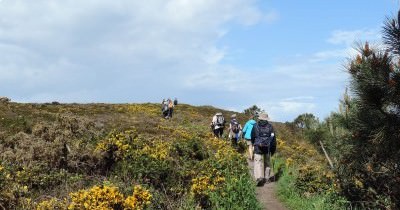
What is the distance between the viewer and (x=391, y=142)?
7418 mm

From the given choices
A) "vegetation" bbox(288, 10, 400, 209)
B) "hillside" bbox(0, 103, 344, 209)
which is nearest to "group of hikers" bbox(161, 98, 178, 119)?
"hillside" bbox(0, 103, 344, 209)

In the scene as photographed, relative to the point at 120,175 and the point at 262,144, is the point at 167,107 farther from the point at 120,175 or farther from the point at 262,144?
the point at 120,175

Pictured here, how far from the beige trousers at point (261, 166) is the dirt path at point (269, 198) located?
28cm

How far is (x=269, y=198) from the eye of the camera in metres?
11.6

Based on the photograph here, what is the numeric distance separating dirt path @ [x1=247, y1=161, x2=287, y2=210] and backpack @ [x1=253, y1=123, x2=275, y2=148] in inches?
39.8

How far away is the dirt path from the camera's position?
34.9ft

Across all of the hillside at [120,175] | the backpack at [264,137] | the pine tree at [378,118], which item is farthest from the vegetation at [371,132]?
the backpack at [264,137]

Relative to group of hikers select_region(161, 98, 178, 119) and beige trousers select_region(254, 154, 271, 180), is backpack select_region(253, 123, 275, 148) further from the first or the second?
group of hikers select_region(161, 98, 178, 119)

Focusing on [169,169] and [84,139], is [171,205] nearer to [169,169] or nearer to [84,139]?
[169,169]

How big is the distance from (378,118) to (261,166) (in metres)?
6.00

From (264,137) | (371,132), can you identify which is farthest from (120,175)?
(371,132)

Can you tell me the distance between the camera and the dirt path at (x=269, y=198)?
10652 mm

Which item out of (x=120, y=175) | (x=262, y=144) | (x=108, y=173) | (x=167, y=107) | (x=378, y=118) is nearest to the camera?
(x=378, y=118)

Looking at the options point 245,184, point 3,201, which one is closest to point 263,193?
point 245,184
